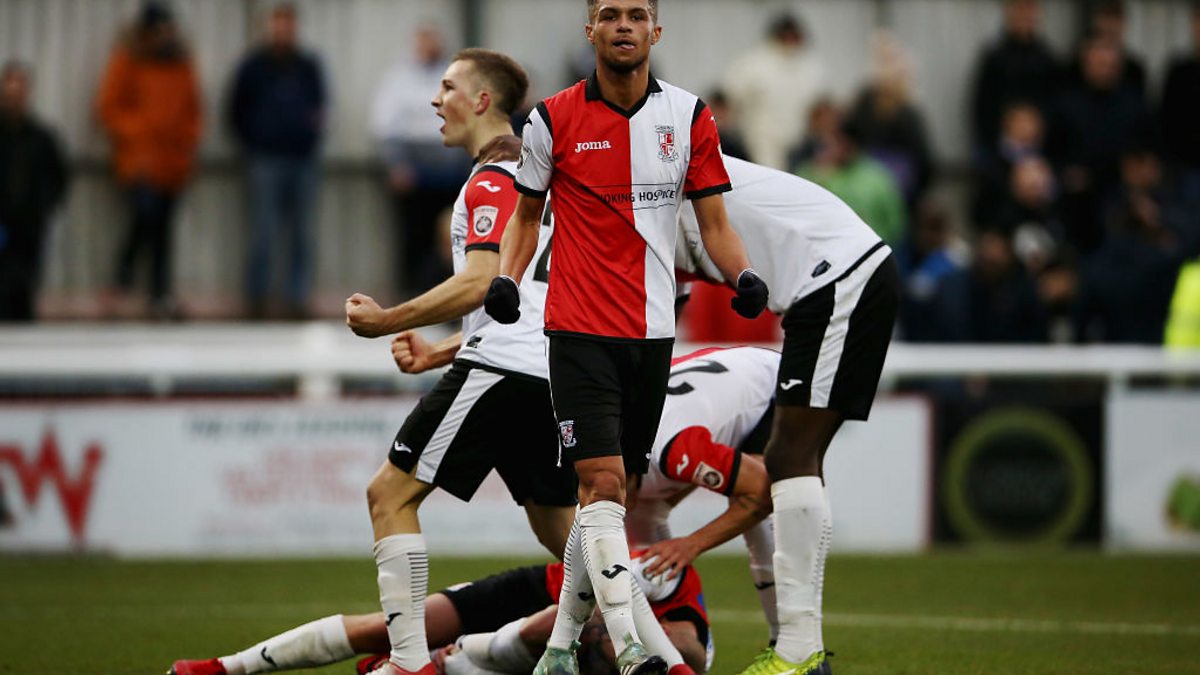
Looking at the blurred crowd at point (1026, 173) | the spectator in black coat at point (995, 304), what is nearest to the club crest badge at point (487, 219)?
the blurred crowd at point (1026, 173)

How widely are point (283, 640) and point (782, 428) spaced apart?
2061 millimetres

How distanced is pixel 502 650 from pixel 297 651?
0.77 metres

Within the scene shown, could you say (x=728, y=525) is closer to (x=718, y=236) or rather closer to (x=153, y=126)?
(x=718, y=236)

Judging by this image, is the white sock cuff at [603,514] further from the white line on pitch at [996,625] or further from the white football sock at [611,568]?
the white line on pitch at [996,625]

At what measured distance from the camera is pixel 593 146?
6.71 meters

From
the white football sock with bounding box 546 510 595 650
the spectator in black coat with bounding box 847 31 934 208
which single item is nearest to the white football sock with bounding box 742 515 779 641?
the white football sock with bounding box 546 510 595 650

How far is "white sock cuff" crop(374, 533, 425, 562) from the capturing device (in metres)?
7.16

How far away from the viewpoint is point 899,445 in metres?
14.3

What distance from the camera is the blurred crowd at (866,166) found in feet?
51.0

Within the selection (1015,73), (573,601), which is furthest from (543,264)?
(1015,73)

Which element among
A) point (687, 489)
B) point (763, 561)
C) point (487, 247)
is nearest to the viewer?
point (487, 247)

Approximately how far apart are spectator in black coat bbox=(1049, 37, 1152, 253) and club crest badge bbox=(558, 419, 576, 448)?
38.5 feet

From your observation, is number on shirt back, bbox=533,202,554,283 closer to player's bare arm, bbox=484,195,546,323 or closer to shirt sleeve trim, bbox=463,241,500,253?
shirt sleeve trim, bbox=463,241,500,253

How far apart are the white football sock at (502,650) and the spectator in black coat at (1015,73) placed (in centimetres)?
1165
